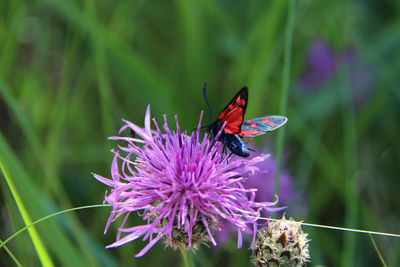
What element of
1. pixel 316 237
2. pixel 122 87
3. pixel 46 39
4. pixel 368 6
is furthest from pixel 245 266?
pixel 368 6

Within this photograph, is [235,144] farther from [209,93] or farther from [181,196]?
[209,93]

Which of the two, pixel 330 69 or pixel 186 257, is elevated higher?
pixel 330 69

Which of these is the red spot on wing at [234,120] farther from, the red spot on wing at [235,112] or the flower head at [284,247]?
the flower head at [284,247]

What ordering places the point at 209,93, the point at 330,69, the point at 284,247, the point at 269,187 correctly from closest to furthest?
the point at 284,247 < the point at 269,187 < the point at 209,93 < the point at 330,69

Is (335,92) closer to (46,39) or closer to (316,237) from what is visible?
(316,237)

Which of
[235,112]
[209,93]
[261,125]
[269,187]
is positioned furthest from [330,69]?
[235,112]

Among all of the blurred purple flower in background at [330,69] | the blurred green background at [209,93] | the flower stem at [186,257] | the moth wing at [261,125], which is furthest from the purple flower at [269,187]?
the blurred purple flower in background at [330,69]

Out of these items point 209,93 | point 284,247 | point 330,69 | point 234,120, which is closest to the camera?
point 284,247
